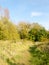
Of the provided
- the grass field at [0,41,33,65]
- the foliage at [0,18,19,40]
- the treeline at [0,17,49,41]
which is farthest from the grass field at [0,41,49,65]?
the treeline at [0,17,49,41]

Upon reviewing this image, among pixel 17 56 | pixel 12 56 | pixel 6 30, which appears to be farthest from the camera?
pixel 6 30

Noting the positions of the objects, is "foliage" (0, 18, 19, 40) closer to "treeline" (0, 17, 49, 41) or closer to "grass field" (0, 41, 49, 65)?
"treeline" (0, 17, 49, 41)

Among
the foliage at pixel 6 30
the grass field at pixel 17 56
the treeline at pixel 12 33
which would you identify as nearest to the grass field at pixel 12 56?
the grass field at pixel 17 56

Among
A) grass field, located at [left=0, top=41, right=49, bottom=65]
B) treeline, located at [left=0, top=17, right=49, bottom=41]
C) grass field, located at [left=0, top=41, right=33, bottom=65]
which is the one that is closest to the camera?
grass field, located at [left=0, top=41, right=33, bottom=65]

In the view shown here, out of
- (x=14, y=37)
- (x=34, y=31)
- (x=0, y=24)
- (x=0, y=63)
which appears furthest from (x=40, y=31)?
(x=0, y=63)

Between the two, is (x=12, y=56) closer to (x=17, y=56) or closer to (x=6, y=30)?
(x=17, y=56)

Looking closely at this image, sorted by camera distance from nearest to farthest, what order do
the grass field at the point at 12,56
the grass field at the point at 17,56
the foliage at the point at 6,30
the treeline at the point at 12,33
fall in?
the grass field at the point at 12,56
the grass field at the point at 17,56
the foliage at the point at 6,30
the treeline at the point at 12,33

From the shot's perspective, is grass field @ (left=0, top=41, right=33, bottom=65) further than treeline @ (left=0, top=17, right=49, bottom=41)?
No

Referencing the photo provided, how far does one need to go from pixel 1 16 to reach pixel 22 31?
16.5 m

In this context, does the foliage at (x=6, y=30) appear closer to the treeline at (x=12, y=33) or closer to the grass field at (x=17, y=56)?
the treeline at (x=12, y=33)

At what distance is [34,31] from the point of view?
6262cm

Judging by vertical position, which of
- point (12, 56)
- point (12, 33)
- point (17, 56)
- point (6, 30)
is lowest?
point (17, 56)

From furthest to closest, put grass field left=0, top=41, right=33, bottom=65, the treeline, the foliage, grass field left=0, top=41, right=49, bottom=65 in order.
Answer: the treeline
the foliage
grass field left=0, top=41, right=49, bottom=65
grass field left=0, top=41, right=33, bottom=65

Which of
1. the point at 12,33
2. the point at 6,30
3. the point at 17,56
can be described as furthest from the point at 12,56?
the point at 12,33
